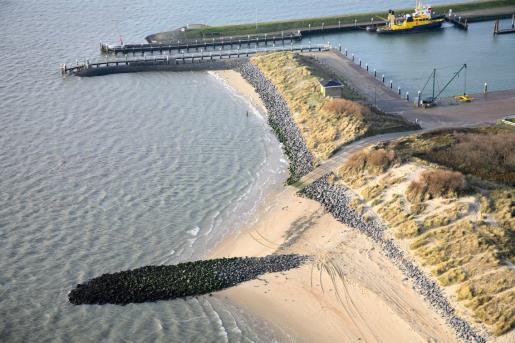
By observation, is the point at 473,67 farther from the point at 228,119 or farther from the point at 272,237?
the point at 272,237

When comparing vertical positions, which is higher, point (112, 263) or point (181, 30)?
point (181, 30)

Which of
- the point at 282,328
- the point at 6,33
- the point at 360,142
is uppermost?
the point at 6,33

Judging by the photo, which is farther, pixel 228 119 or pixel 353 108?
pixel 228 119

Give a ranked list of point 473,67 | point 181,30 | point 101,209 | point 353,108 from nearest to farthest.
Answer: point 101,209 < point 353,108 < point 473,67 < point 181,30

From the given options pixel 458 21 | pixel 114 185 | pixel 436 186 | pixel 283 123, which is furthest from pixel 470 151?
pixel 458 21

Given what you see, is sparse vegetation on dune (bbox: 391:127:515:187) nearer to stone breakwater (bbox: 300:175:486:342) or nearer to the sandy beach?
stone breakwater (bbox: 300:175:486:342)

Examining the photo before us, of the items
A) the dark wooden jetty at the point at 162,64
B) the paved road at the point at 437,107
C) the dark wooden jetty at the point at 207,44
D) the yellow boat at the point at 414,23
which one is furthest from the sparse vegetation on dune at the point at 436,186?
the yellow boat at the point at 414,23

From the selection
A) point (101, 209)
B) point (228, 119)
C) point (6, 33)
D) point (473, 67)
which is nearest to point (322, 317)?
point (101, 209)
